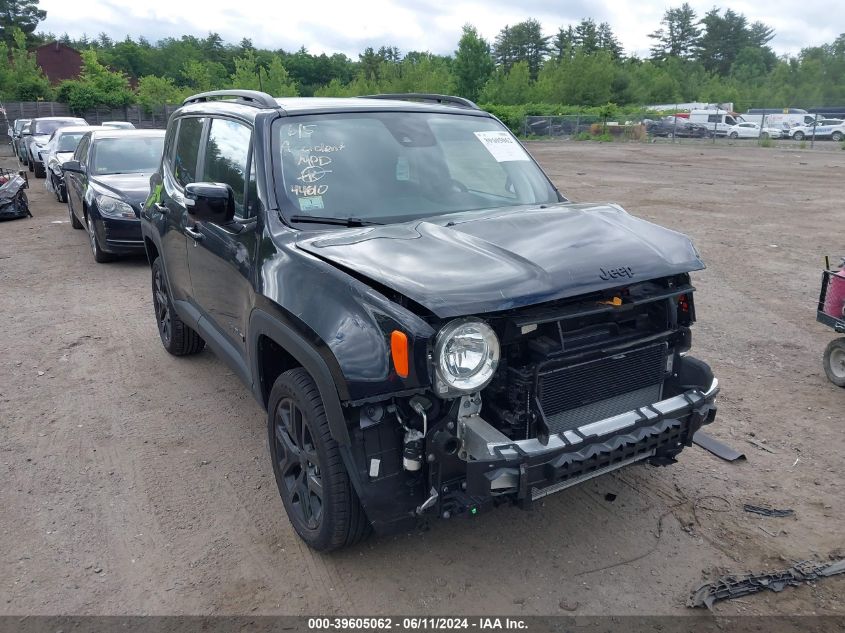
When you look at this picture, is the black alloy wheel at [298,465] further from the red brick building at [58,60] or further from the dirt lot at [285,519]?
the red brick building at [58,60]

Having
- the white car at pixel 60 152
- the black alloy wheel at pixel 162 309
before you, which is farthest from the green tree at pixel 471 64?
the black alloy wheel at pixel 162 309

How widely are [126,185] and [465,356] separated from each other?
8.20m

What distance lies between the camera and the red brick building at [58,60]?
71.2 meters

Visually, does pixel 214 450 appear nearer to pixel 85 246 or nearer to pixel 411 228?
pixel 411 228

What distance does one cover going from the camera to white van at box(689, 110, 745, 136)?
4067cm

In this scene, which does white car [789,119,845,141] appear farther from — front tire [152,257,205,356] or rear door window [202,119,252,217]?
rear door window [202,119,252,217]

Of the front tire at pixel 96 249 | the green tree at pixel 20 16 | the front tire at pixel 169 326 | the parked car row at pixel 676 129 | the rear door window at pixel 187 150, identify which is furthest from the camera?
the green tree at pixel 20 16

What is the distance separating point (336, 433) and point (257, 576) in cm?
92

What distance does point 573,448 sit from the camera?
9.21 feet

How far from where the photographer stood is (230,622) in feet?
9.54

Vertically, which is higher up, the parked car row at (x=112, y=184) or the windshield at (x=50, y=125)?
the windshield at (x=50, y=125)

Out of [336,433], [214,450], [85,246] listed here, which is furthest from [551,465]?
[85,246]

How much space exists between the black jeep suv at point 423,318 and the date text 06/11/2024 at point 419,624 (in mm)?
354

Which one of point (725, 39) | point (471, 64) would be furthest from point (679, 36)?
point (471, 64)
